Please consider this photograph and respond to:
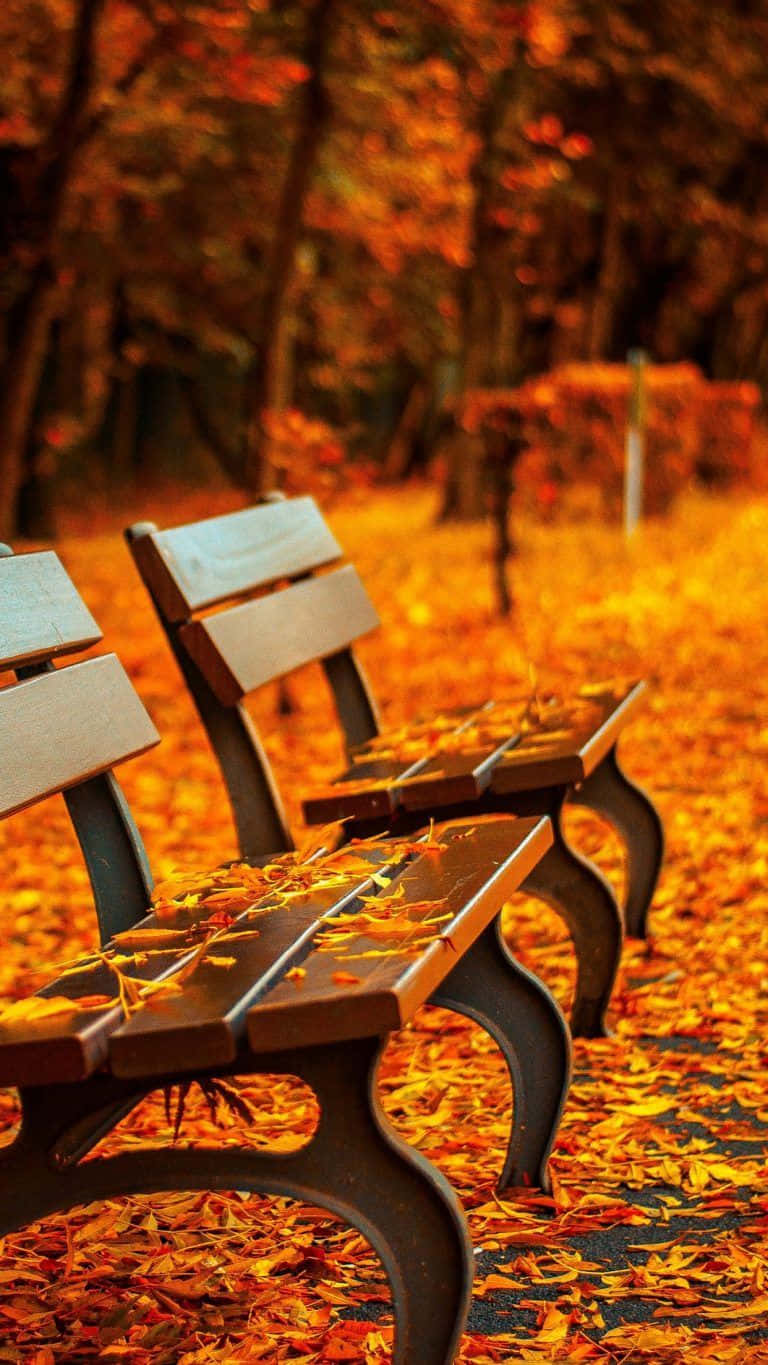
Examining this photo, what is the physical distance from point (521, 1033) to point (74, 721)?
0.92 m

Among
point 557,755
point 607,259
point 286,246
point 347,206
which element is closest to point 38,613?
point 557,755

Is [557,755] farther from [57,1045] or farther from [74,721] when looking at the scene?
[57,1045]

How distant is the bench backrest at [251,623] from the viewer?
369 centimetres

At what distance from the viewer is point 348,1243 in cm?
319

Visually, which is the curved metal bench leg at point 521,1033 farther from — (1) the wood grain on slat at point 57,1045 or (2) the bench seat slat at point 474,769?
(1) the wood grain on slat at point 57,1045

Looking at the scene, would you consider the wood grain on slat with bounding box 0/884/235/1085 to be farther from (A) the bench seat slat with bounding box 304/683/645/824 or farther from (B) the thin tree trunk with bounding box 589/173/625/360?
(B) the thin tree trunk with bounding box 589/173/625/360

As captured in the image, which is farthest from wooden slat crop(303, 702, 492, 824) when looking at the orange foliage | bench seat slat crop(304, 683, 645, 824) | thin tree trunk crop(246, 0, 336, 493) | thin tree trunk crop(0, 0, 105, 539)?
the orange foliage

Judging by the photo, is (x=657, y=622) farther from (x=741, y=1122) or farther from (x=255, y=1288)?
(x=255, y=1288)

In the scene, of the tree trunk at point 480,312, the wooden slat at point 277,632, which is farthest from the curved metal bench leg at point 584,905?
the tree trunk at point 480,312

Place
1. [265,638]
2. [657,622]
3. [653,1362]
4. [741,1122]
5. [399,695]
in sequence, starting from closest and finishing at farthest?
[653,1362] < [741,1122] < [265,638] < [399,695] < [657,622]

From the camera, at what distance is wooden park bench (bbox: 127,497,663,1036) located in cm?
372

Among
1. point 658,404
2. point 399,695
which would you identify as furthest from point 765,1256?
point 658,404

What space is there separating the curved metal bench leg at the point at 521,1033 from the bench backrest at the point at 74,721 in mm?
565

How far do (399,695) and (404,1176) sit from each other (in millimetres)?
6850
